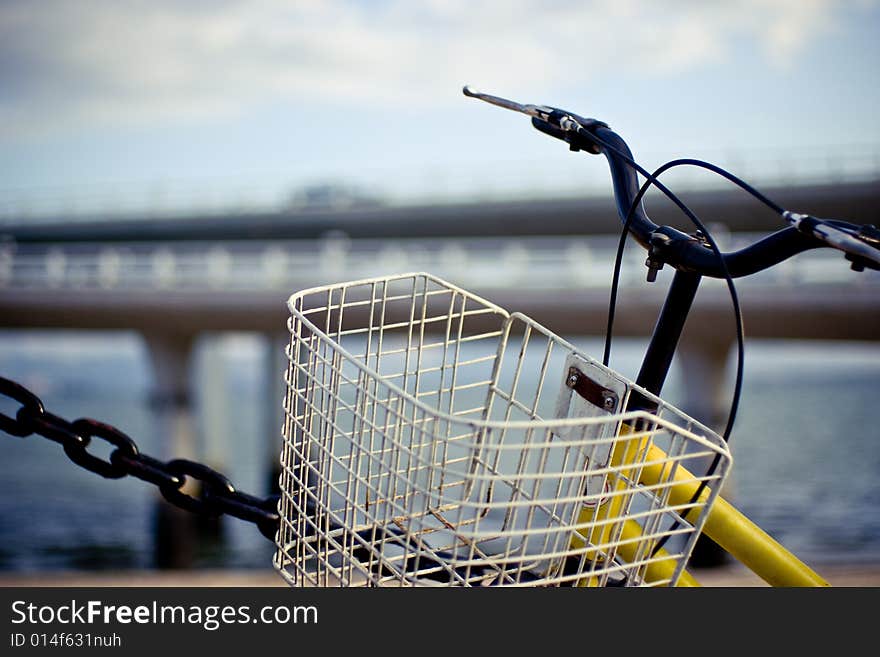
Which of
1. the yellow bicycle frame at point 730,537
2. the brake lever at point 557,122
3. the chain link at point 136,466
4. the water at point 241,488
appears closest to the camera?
the yellow bicycle frame at point 730,537

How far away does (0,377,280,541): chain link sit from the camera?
173cm

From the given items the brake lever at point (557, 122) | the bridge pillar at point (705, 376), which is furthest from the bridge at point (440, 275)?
the brake lever at point (557, 122)

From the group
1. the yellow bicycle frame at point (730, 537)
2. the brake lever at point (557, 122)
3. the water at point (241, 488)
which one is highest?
the brake lever at point (557, 122)

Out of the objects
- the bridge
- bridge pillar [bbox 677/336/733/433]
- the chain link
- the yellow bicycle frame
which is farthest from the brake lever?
bridge pillar [bbox 677/336/733/433]

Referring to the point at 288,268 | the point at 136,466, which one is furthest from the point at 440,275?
the point at 136,466

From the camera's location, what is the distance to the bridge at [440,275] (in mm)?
16297

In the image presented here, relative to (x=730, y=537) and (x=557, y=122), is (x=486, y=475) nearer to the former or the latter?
(x=730, y=537)

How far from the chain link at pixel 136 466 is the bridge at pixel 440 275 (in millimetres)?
13991

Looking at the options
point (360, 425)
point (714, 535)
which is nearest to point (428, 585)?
point (360, 425)

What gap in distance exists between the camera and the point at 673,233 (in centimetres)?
138

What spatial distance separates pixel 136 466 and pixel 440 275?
660 inches

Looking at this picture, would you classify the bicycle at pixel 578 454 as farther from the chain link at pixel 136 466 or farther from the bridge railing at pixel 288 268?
the bridge railing at pixel 288 268
